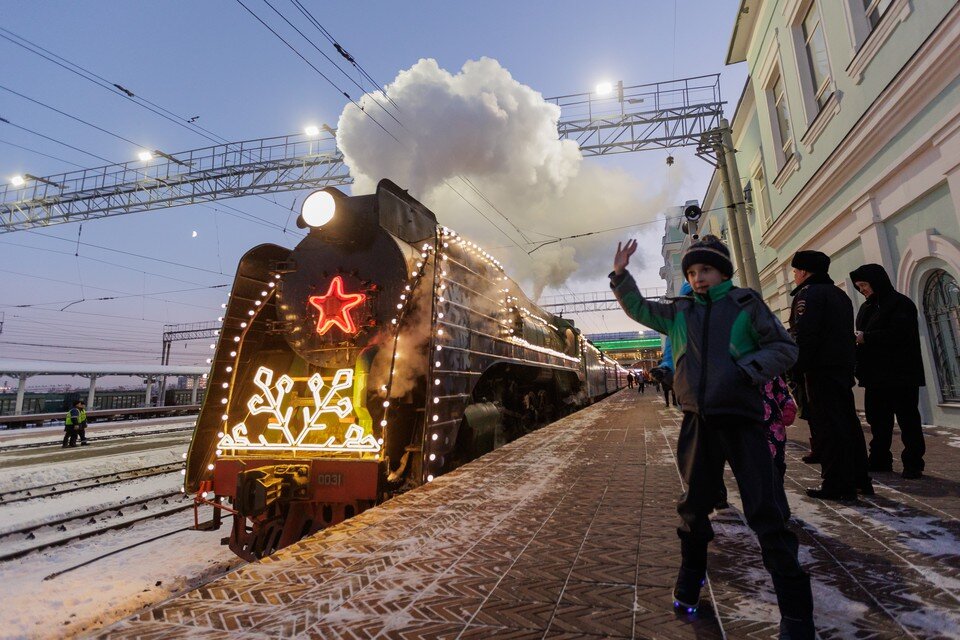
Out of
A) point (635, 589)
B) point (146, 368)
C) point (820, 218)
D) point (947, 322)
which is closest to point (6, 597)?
point (635, 589)

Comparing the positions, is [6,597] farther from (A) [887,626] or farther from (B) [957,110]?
(B) [957,110]

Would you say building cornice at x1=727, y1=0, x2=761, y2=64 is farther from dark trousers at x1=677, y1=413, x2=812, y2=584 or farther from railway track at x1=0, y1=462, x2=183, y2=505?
railway track at x1=0, y1=462, x2=183, y2=505

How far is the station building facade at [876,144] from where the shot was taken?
5852 millimetres

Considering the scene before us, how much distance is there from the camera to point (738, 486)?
177cm

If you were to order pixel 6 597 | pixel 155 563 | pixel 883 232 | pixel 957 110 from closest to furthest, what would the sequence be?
pixel 6 597, pixel 155 563, pixel 957 110, pixel 883 232

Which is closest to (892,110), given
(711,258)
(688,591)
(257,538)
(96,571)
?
(711,258)

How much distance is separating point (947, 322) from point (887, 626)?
23.2ft

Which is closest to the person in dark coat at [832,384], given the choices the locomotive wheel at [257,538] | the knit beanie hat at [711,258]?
the knit beanie hat at [711,258]

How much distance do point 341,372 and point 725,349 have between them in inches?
126

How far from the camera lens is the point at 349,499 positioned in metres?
3.65

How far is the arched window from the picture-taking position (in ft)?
21.0

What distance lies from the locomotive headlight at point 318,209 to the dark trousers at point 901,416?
5037 mm

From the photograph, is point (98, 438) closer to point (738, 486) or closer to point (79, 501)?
point (79, 501)

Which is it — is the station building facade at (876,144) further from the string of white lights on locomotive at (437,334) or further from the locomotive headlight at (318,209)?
the locomotive headlight at (318,209)
